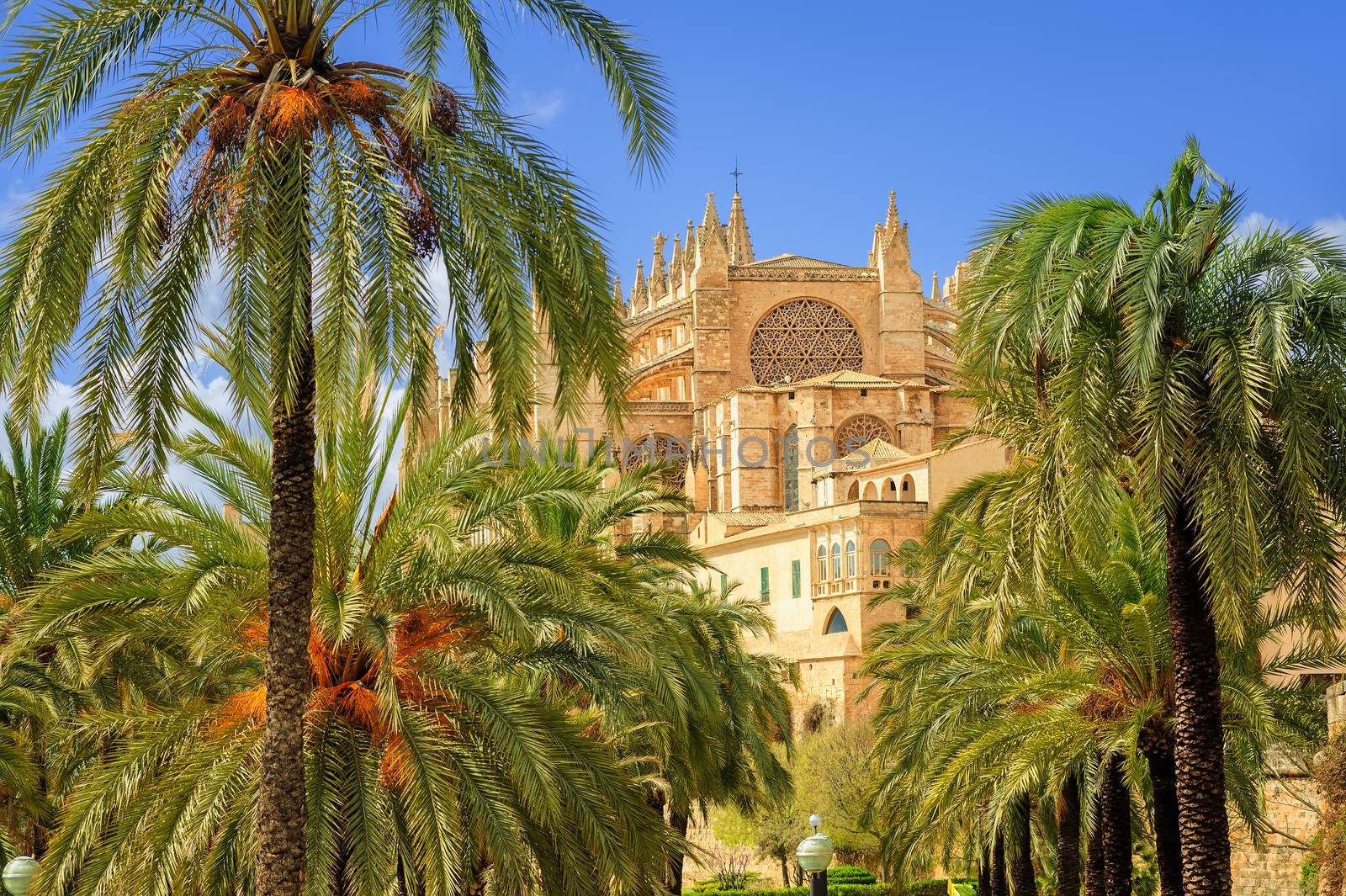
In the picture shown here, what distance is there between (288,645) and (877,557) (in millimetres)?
32713

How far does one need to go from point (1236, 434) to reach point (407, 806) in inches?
240

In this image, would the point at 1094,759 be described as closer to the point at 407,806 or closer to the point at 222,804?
the point at 407,806

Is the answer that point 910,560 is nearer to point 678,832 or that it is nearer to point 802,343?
point 678,832

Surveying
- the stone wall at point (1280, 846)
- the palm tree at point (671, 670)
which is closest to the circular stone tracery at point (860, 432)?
the palm tree at point (671, 670)

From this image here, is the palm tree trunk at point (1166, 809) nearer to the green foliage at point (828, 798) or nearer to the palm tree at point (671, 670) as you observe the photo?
the palm tree at point (671, 670)

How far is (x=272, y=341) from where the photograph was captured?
879cm

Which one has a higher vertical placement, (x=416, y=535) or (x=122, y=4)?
(x=122, y=4)

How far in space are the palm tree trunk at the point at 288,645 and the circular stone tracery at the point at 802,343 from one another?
47.4m

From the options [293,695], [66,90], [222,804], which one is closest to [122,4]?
[66,90]

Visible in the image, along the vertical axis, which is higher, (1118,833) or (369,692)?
(369,692)

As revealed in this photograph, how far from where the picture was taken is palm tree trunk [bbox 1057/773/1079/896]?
1942 cm

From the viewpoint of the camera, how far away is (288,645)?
9312 mm

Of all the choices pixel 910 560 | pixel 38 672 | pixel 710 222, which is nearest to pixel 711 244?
pixel 710 222

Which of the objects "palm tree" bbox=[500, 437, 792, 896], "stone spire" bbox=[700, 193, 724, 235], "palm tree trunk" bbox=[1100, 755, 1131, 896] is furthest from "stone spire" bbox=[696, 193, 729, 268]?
"palm tree trunk" bbox=[1100, 755, 1131, 896]
